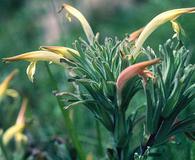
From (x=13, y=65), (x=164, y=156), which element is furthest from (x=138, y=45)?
(x=13, y=65)

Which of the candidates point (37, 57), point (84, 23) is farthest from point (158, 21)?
point (37, 57)

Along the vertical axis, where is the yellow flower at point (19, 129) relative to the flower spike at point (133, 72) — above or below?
below

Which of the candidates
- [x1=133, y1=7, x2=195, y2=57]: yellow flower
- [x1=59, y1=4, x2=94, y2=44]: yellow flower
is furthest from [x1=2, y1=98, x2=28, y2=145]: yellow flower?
[x1=133, y1=7, x2=195, y2=57]: yellow flower

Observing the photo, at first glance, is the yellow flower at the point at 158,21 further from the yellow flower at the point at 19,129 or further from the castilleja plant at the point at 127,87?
the yellow flower at the point at 19,129

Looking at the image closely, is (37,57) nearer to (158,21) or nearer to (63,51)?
(63,51)

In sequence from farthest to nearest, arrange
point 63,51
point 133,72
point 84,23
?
point 84,23 → point 63,51 → point 133,72

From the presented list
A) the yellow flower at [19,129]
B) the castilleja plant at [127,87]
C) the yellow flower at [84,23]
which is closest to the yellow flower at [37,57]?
the castilleja plant at [127,87]
